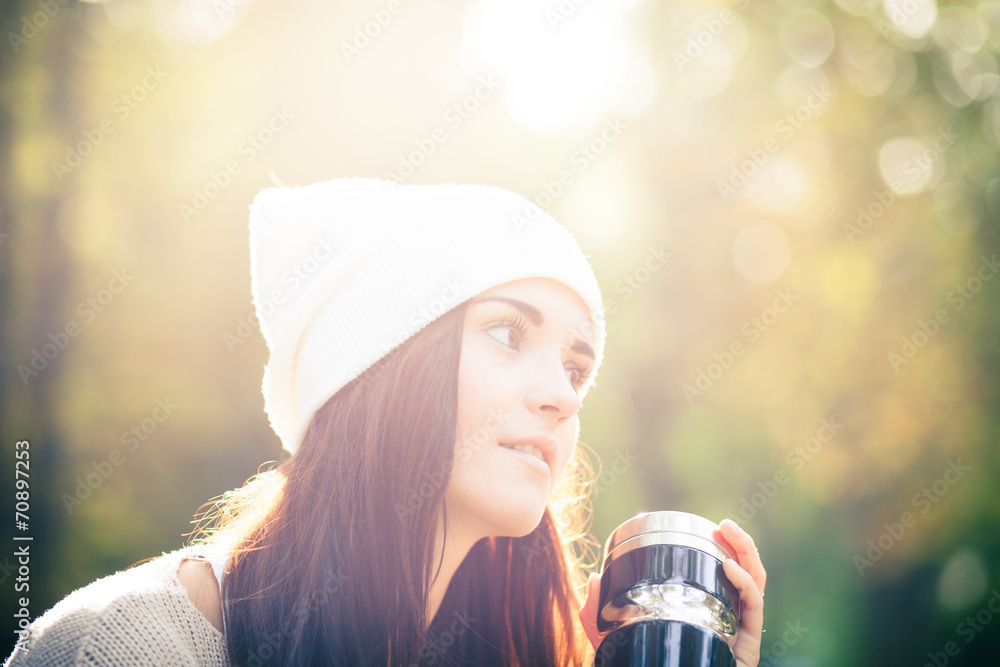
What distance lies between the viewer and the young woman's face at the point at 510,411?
1335 millimetres

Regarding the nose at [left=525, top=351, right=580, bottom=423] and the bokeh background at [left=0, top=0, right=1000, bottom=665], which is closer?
the nose at [left=525, top=351, right=580, bottom=423]

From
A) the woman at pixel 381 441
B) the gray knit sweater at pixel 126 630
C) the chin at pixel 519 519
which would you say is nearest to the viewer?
the gray knit sweater at pixel 126 630

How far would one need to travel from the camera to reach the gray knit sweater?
1.06 metres

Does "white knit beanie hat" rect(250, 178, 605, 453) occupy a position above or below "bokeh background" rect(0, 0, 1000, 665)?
below

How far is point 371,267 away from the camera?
152 cm

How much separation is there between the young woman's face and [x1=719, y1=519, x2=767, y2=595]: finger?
0.38 m

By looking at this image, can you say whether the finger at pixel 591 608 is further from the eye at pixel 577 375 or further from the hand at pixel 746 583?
the eye at pixel 577 375

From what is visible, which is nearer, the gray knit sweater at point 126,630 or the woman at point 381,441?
the gray knit sweater at point 126,630

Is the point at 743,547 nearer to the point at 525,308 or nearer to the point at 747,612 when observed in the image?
the point at 747,612

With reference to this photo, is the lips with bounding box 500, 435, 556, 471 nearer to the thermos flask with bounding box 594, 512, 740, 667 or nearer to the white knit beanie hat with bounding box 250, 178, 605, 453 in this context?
the thermos flask with bounding box 594, 512, 740, 667

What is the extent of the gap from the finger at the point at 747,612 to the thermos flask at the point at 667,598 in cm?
2

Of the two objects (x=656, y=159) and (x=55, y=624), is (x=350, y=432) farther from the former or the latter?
(x=656, y=159)

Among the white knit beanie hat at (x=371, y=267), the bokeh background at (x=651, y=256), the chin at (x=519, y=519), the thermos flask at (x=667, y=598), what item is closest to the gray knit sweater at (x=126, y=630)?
the white knit beanie hat at (x=371, y=267)

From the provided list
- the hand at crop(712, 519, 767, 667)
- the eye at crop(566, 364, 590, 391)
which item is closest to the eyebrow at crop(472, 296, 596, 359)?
the eye at crop(566, 364, 590, 391)
